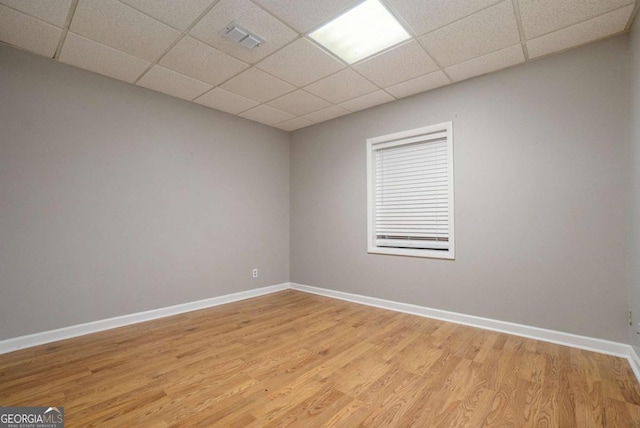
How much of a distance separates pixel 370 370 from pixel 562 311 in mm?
1991

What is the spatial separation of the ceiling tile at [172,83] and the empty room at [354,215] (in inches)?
1.6

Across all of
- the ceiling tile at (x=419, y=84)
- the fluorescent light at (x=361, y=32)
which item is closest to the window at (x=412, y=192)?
the ceiling tile at (x=419, y=84)

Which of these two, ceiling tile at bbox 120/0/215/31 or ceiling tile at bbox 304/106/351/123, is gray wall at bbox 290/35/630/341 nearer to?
ceiling tile at bbox 304/106/351/123

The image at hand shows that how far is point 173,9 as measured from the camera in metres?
2.20

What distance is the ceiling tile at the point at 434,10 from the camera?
7.04ft

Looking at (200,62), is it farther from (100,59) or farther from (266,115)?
(266,115)

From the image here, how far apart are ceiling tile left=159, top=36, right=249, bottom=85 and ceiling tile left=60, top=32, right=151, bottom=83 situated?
320mm

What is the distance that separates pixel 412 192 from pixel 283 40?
7.84 feet

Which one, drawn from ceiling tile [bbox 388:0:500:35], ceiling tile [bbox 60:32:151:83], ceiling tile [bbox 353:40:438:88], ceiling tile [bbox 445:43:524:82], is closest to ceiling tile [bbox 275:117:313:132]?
ceiling tile [bbox 353:40:438:88]

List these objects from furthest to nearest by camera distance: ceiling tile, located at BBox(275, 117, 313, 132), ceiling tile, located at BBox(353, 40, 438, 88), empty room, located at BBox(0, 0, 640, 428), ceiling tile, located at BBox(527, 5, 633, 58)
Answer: ceiling tile, located at BBox(275, 117, 313, 132), ceiling tile, located at BBox(353, 40, 438, 88), ceiling tile, located at BBox(527, 5, 633, 58), empty room, located at BBox(0, 0, 640, 428)

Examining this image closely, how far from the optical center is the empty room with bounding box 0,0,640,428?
2033 mm

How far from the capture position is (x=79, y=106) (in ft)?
9.98

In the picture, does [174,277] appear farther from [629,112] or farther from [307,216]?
[629,112]

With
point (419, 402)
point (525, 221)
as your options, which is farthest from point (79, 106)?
point (525, 221)
